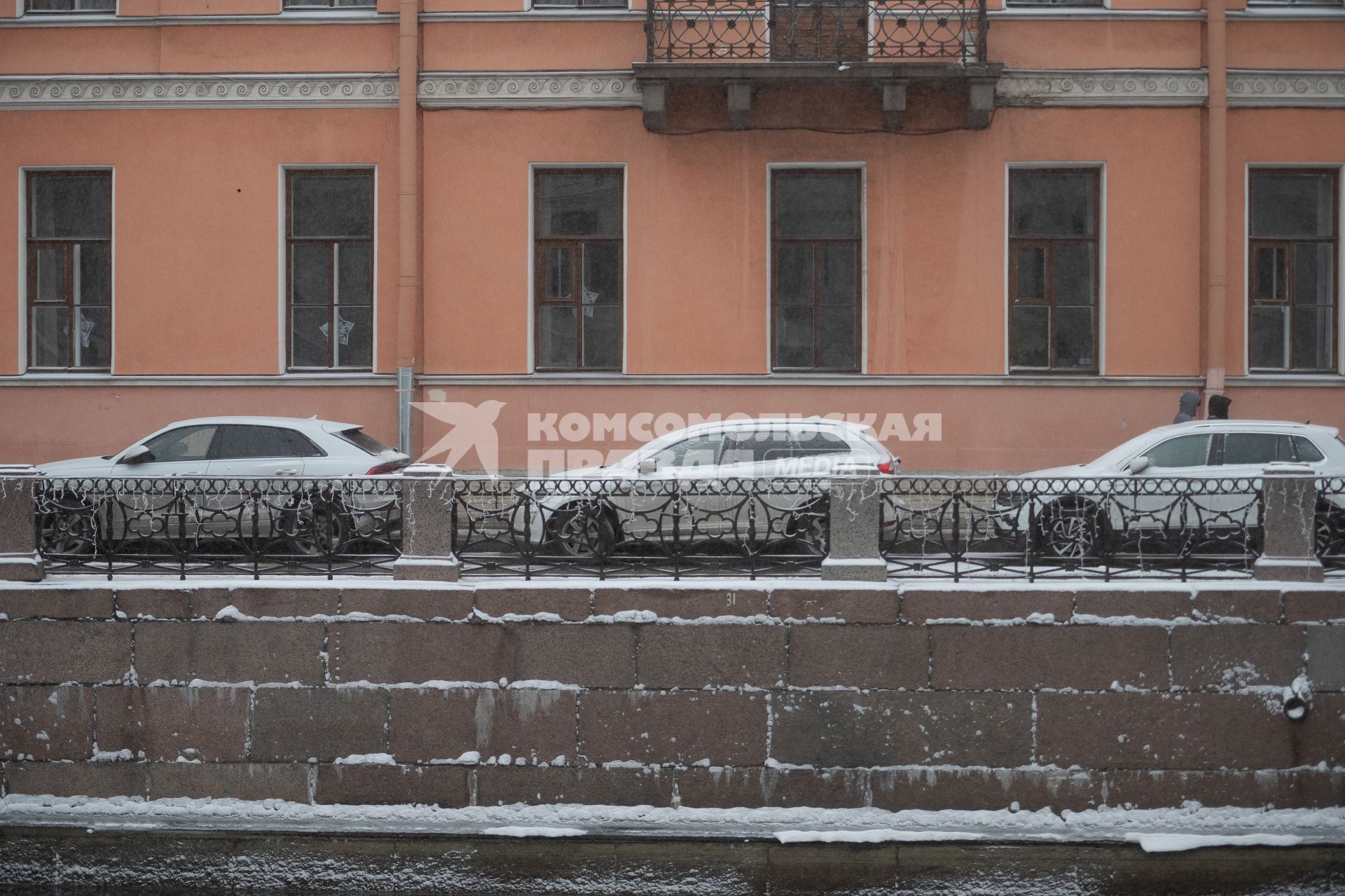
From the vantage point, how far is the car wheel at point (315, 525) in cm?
699

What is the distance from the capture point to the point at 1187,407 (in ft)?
39.7

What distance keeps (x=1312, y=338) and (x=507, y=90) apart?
9.50 meters

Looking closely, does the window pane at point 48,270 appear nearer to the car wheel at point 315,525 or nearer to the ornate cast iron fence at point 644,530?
the car wheel at point 315,525

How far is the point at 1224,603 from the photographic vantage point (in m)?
6.59

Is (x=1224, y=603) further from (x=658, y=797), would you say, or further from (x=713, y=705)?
(x=658, y=797)

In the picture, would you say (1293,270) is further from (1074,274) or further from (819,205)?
(819,205)

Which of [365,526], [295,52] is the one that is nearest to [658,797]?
[365,526]

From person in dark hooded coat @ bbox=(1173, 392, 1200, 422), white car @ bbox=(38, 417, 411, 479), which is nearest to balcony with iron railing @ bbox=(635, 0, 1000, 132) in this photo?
person in dark hooded coat @ bbox=(1173, 392, 1200, 422)

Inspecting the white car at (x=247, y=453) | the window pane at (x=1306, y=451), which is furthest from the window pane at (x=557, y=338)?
the window pane at (x=1306, y=451)

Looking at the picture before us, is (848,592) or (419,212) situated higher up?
(419,212)

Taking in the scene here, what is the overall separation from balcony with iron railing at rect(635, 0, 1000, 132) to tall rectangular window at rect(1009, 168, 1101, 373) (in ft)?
3.81

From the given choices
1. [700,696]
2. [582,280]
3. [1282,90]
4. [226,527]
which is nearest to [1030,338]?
[1282,90]

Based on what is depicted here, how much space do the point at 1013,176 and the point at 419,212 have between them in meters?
6.74

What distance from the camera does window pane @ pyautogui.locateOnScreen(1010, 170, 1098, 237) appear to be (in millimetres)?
13422
